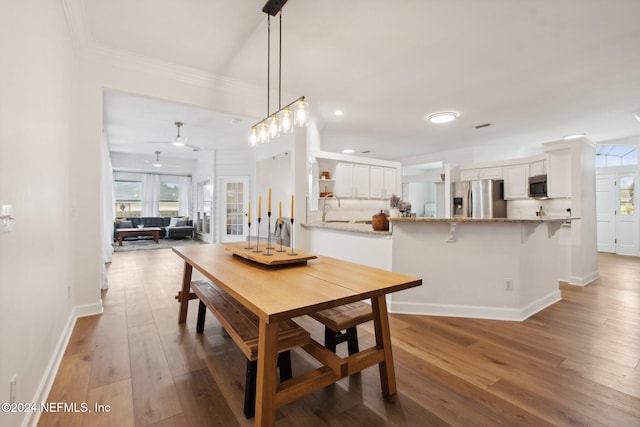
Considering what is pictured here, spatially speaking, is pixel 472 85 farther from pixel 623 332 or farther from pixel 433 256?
pixel 623 332

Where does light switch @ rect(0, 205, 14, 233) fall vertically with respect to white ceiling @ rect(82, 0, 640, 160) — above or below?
below

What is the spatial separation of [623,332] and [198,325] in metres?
3.79

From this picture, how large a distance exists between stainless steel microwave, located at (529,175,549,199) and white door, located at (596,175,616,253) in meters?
3.54

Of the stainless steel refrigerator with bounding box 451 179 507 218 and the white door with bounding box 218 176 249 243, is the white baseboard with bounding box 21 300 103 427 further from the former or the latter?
the stainless steel refrigerator with bounding box 451 179 507 218

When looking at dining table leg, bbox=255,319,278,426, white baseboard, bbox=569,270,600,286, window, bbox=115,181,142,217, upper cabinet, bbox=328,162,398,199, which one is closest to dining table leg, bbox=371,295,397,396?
dining table leg, bbox=255,319,278,426

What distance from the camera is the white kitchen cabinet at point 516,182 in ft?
18.2

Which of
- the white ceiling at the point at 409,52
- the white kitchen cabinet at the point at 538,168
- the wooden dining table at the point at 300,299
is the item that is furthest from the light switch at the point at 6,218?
the white kitchen cabinet at the point at 538,168

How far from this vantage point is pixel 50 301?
1942mm

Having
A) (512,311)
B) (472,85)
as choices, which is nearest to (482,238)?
(512,311)

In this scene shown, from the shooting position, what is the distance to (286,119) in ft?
8.03

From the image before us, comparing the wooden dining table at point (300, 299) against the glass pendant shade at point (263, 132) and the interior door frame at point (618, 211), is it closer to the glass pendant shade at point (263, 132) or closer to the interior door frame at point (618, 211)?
the glass pendant shade at point (263, 132)

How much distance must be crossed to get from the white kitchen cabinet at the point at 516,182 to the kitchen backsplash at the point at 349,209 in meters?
2.39

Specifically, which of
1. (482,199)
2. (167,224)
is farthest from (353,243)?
(167,224)

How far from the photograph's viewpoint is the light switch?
1131 millimetres
